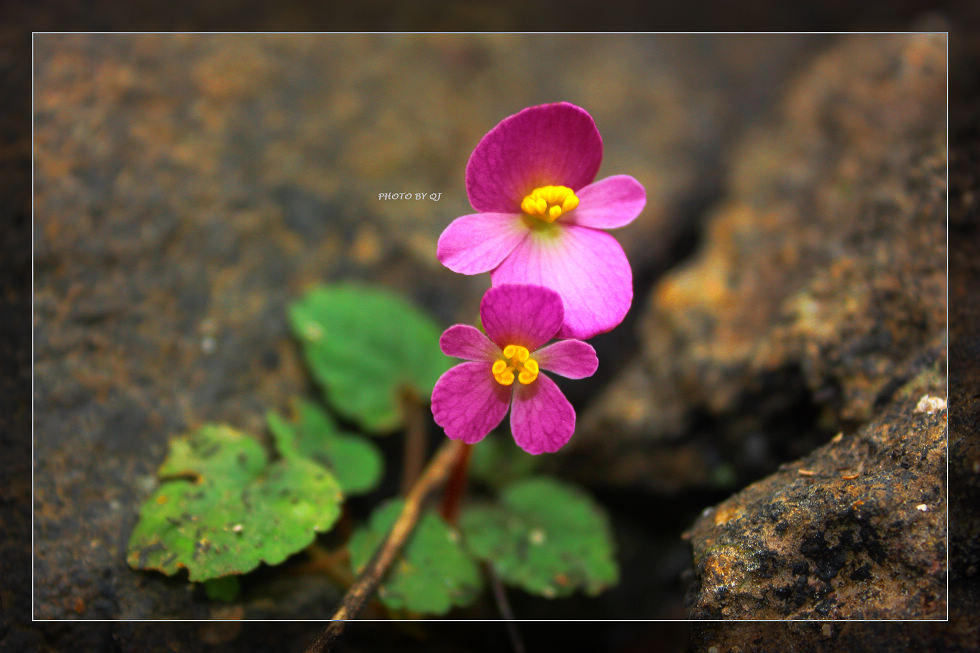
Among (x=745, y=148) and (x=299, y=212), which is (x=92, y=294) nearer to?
(x=299, y=212)

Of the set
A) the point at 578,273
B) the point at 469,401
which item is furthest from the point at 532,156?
the point at 469,401

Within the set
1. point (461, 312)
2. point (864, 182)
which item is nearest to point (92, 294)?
point (461, 312)

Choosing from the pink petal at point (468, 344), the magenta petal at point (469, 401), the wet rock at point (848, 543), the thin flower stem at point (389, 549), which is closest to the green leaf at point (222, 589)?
the thin flower stem at point (389, 549)

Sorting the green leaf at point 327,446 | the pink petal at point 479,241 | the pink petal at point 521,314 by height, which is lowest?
the green leaf at point 327,446

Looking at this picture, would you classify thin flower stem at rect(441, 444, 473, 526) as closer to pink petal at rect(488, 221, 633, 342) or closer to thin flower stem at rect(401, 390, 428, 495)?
thin flower stem at rect(401, 390, 428, 495)

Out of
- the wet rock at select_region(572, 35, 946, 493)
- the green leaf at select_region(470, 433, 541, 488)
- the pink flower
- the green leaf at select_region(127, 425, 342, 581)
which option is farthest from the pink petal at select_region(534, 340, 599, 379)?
the green leaf at select_region(470, 433, 541, 488)

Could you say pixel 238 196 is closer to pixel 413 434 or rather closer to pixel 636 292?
pixel 413 434

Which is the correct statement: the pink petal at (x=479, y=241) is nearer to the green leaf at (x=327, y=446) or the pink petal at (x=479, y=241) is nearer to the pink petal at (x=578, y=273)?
the pink petal at (x=578, y=273)
